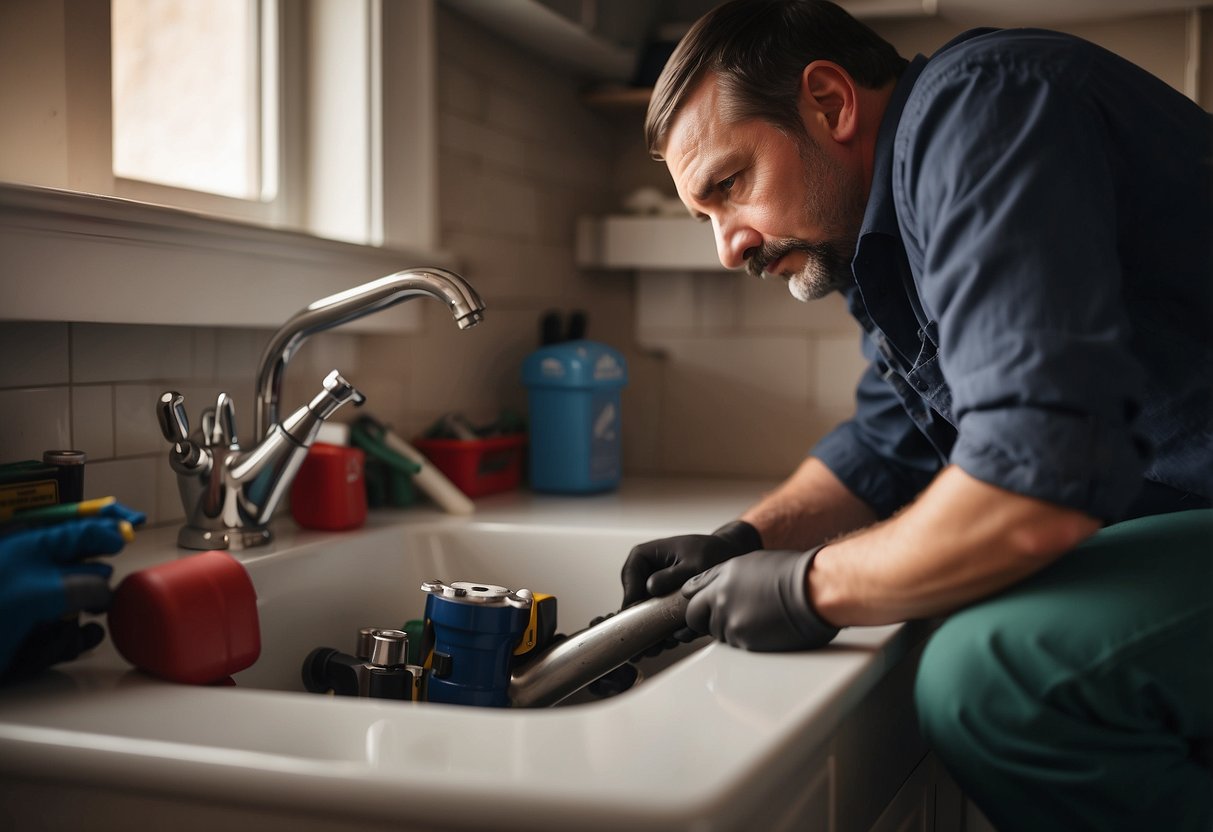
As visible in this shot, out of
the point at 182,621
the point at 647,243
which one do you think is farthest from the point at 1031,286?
the point at 647,243

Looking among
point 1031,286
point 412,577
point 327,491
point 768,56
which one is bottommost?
point 412,577

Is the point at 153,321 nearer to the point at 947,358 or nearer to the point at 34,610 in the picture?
the point at 34,610

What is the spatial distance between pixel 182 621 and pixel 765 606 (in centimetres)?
42

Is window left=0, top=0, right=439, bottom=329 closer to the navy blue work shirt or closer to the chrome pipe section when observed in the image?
the chrome pipe section

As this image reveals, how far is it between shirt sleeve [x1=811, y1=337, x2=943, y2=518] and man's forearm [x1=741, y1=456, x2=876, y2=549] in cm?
2

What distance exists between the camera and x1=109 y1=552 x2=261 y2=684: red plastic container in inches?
30.1

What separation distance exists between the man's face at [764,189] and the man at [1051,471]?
20cm

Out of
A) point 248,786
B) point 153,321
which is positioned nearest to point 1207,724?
point 248,786

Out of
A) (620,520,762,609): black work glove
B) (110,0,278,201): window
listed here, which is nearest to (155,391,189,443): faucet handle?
(110,0,278,201): window

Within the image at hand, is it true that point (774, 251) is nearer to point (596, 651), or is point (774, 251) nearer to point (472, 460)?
point (596, 651)

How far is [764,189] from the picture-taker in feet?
3.82

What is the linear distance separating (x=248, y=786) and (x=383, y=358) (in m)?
1.06

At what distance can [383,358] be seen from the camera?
1.58 m

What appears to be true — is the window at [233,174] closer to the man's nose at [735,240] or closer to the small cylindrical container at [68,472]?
the small cylindrical container at [68,472]
